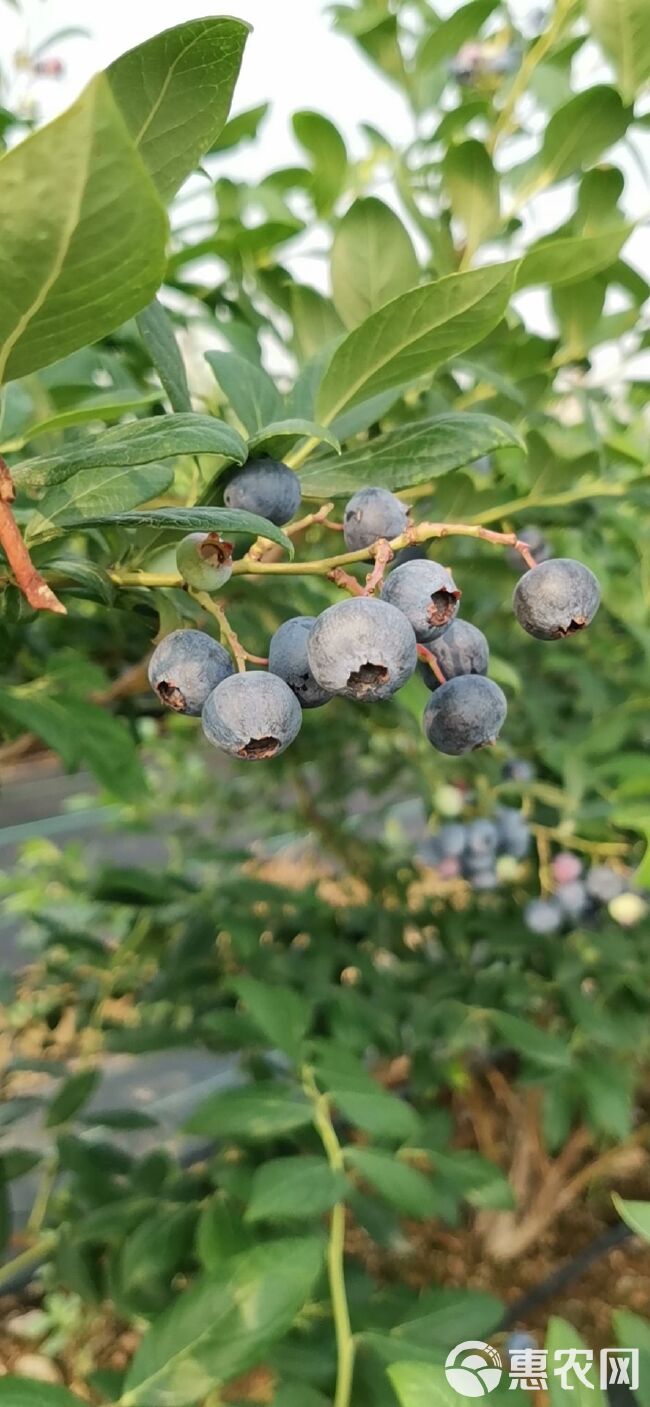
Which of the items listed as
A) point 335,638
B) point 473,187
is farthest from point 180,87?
point 473,187

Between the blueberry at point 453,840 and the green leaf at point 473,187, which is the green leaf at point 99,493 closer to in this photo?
the green leaf at point 473,187

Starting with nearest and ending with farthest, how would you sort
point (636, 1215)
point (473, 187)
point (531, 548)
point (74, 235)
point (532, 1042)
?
point (74, 235), point (636, 1215), point (473, 187), point (531, 548), point (532, 1042)

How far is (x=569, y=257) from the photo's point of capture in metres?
0.56

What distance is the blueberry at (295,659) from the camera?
0.45 m

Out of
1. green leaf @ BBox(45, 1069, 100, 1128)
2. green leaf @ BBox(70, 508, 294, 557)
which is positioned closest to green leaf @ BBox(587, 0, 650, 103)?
green leaf @ BBox(70, 508, 294, 557)

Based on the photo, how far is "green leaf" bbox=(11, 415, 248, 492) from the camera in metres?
0.34

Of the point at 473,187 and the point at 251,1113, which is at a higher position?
the point at 473,187

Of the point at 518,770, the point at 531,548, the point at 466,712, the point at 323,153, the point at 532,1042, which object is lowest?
the point at 532,1042

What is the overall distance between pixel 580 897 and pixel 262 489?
929mm

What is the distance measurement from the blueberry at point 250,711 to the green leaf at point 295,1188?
0.44 meters

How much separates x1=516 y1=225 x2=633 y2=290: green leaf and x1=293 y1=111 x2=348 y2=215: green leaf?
0.40 m

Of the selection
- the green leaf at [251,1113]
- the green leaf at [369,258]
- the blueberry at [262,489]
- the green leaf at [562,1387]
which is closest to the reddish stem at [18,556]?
the blueberry at [262,489]

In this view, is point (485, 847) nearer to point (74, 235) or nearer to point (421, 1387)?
point (421, 1387)

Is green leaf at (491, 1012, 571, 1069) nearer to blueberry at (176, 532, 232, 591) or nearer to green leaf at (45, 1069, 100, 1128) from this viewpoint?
green leaf at (45, 1069, 100, 1128)
